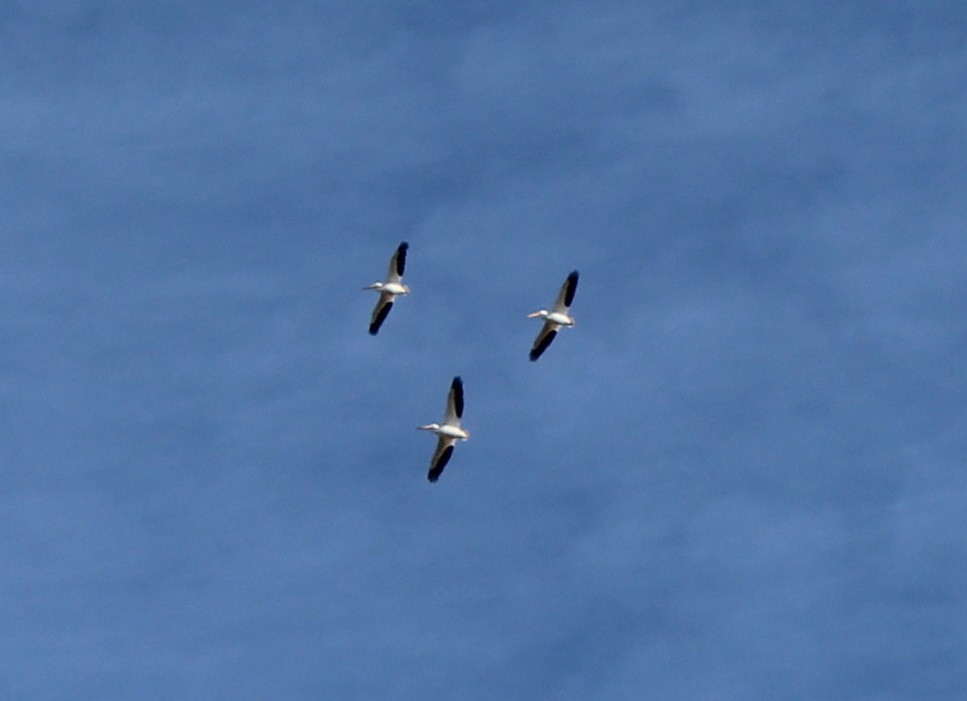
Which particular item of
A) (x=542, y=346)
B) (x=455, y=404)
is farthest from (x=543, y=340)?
(x=455, y=404)

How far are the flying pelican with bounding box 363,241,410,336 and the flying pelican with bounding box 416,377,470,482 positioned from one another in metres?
7.64

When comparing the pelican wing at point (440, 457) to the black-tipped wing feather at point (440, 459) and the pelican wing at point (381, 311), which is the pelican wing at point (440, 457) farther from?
the pelican wing at point (381, 311)

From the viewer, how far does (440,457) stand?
448 feet

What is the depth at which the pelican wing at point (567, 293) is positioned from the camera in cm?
13662

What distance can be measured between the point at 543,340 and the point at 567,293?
8.88 feet

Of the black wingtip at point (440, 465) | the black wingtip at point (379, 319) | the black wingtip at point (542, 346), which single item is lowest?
the black wingtip at point (440, 465)

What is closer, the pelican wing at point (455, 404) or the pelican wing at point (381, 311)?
the pelican wing at point (455, 404)

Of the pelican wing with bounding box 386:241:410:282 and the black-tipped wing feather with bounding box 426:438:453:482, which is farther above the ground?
the pelican wing with bounding box 386:241:410:282

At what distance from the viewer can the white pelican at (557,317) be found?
13675 cm

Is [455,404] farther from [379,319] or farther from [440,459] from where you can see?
[379,319]

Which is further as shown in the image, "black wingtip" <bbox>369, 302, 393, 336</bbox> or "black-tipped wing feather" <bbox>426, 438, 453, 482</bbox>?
"black wingtip" <bbox>369, 302, 393, 336</bbox>

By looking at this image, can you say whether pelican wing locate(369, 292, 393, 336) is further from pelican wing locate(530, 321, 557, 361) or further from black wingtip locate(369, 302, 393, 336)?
pelican wing locate(530, 321, 557, 361)

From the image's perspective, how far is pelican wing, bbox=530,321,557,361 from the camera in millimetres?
137625

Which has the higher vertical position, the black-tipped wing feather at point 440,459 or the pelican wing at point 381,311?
the pelican wing at point 381,311
